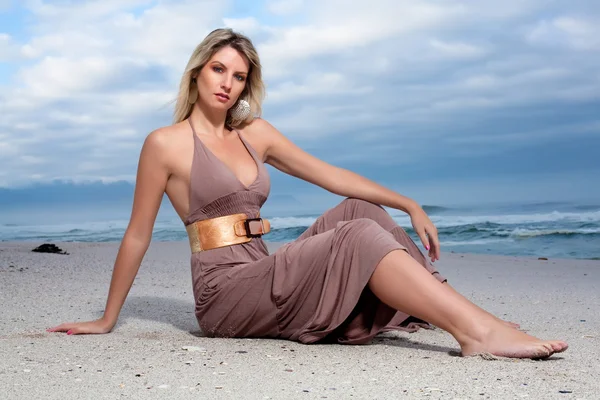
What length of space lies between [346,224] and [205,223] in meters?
0.75

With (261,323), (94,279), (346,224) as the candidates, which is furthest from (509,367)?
(94,279)

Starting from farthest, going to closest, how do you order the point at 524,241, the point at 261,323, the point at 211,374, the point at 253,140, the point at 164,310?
the point at 524,241
the point at 164,310
the point at 253,140
the point at 261,323
the point at 211,374

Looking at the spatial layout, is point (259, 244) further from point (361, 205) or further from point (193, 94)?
point (193, 94)

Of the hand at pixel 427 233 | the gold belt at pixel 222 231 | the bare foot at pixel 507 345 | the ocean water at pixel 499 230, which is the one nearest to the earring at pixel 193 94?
the gold belt at pixel 222 231

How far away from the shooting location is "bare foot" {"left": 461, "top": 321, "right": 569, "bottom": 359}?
9.78 ft

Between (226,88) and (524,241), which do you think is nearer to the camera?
(226,88)

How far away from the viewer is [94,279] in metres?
6.16

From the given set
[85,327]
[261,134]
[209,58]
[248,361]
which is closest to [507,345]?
[248,361]

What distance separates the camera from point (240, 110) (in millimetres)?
3844

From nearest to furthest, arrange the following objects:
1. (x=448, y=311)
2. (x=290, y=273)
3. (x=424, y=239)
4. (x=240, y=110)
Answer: (x=448, y=311) → (x=290, y=273) → (x=424, y=239) → (x=240, y=110)

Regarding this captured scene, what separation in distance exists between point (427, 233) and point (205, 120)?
4.16 feet

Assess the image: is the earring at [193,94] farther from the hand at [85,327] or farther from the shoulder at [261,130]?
the hand at [85,327]

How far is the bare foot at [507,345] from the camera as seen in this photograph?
298 centimetres

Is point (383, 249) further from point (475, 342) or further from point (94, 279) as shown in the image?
point (94, 279)
